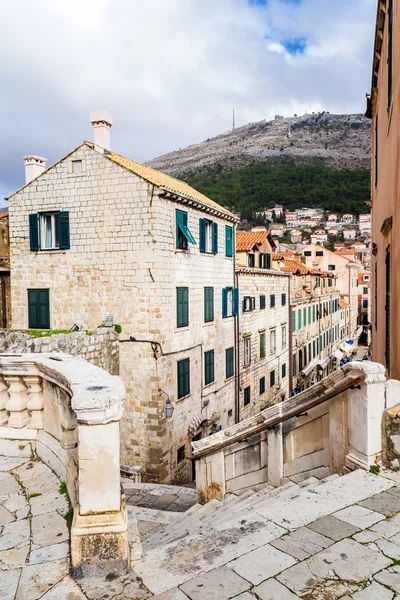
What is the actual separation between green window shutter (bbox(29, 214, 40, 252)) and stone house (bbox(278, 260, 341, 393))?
63.2ft

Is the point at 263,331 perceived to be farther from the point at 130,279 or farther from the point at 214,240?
the point at 130,279

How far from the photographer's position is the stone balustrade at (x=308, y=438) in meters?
5.07

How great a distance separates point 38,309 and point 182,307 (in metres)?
6.05

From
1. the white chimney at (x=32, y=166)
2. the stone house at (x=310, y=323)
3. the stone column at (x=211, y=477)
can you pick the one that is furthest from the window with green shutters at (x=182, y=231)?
the stone house at (x=310, y=323)

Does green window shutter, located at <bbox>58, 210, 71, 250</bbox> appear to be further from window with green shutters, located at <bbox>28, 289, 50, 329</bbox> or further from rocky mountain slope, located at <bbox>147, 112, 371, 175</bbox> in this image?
rocky mountain slope, located at <bbox>147, 112, 371, 175</bbox>

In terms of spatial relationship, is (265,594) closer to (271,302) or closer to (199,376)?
(199,376)

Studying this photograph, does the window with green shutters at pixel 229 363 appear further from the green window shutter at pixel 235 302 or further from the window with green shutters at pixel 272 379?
the window with green shutters at pixel 272 379

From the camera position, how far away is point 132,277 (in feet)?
52.9

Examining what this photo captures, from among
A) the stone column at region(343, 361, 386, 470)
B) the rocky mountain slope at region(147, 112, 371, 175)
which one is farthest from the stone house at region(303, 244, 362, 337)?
the rocky mountain slope at region(147, 112, 371, 175)

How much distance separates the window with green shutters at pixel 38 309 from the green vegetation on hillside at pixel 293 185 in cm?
11403

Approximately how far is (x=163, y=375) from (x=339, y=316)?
3910 cm

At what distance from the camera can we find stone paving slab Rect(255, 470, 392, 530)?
13.3 ft

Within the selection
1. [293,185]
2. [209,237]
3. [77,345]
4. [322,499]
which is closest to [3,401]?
[322,499]

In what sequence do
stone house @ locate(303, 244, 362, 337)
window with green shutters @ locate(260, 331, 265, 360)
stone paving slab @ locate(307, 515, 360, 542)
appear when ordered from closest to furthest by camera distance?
stone paving slab @ locate(307, 515, 360, 542)
window with green shutters @ locate(260, 331, 265, 360)
stone house @ locate(303, 244, 362, 337)
